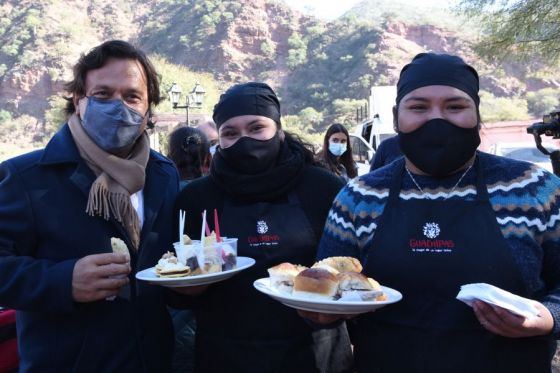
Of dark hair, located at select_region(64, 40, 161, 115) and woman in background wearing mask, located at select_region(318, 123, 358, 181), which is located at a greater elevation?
dark hair, located at select_region(64, 40, 161, 115)

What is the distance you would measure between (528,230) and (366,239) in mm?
549

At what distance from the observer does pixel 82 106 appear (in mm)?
2199

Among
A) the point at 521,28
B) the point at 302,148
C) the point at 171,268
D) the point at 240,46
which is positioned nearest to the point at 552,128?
the point at 302,148

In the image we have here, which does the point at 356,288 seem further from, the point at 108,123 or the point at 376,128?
the point at 376,128

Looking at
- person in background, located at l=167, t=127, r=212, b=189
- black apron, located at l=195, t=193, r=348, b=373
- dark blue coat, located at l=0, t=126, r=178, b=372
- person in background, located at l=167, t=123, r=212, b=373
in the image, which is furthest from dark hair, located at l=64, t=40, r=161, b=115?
person in background, located at l=167, t=127, r=212, b=189

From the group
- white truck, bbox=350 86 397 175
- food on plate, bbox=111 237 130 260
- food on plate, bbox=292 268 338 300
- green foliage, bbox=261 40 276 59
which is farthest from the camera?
green foliage, bbox=261 40 276 59

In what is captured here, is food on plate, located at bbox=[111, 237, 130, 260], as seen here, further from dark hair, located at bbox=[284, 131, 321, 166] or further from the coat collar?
dark hair, located at bbox=[284, 131, 321, 166]

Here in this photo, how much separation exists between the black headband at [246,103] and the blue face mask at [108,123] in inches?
17.8

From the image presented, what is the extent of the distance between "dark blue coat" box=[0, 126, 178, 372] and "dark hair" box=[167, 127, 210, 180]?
203 centimetres

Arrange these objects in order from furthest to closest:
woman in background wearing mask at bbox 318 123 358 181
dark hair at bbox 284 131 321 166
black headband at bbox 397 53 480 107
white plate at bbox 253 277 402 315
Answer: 1. woman in background wearing mask at bbox 318 123 358 181
2. dark hair at bbox 284 131 321 166
3. black headband at bbox 397 53 480 107
4. white plate at bbox 253 277 402 315

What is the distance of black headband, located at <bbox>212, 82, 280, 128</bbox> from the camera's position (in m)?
2.36

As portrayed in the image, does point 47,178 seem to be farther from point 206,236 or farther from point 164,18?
point 164,18

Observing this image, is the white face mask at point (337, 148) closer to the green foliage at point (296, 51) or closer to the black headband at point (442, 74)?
the black headband at point (442, 74)

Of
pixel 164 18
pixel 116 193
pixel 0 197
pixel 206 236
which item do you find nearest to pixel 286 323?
pixel 206 236
